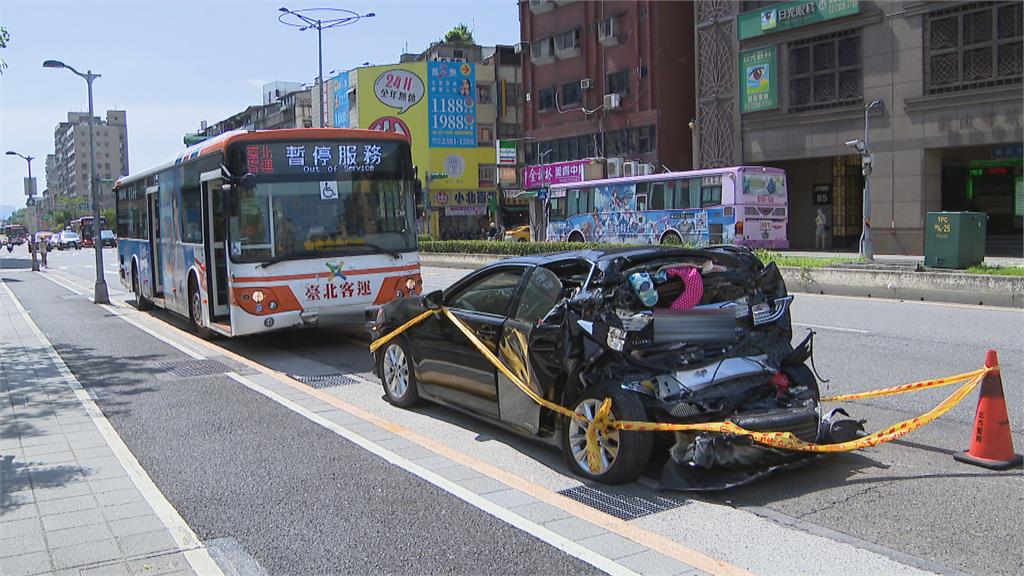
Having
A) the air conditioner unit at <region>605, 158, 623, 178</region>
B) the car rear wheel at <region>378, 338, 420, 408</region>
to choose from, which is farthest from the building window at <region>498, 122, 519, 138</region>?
the car rear wheel at <region>378, 338, 420, 408</region>

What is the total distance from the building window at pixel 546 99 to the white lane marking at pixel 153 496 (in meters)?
41.1

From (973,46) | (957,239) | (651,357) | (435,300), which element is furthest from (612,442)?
(973,46)

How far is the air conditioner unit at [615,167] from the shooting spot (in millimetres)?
42188

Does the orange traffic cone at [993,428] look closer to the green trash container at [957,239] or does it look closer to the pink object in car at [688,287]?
the pink object in car at [688,287]

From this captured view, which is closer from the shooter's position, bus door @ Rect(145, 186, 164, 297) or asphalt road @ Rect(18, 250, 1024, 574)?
asphalt road @ Rect(18, 250, 1024, 574)

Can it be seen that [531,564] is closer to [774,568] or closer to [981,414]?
[774,568]

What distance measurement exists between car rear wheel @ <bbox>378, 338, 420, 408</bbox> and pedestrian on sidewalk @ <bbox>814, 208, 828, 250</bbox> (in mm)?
29550

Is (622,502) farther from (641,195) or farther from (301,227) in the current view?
(641,195)

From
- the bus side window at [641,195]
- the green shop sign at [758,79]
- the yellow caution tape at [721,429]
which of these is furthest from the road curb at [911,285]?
the green shop sign at [758,79]

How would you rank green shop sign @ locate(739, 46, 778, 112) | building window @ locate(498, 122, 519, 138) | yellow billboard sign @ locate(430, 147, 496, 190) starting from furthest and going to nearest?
building window @ locate(498, 122, 519, 138) → yellow billboard sign @ locate(430, 147, 496, 190) → green shop sign @ locate(739, 46, 778, 112)

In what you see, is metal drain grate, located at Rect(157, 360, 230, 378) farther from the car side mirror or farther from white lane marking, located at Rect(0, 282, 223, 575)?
the car side mirror

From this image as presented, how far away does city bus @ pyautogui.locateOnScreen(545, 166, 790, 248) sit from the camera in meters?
28.6

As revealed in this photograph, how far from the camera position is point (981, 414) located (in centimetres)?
573

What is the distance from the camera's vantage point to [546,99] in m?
49.1
